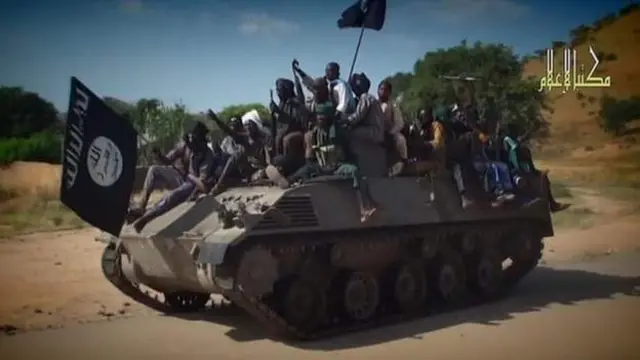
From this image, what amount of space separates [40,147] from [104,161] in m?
0.65

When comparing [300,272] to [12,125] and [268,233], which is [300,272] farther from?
[12,125]

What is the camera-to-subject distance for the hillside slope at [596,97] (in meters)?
9.85

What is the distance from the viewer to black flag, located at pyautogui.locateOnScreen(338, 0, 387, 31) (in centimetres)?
1037

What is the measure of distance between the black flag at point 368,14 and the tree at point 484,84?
2335 mm

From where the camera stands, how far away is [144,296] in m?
9.74

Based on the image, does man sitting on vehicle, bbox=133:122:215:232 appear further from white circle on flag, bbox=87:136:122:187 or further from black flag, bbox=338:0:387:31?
black flag, bbox=338:0:387:31

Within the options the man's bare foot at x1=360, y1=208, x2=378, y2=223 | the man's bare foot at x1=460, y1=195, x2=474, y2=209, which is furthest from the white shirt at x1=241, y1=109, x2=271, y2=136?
the man's bare foot at x1=460, y1=195, x2=474, y2=209

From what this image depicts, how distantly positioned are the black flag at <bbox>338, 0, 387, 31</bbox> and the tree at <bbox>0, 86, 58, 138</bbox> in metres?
4.02

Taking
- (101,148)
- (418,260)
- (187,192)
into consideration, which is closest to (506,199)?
(418,260)

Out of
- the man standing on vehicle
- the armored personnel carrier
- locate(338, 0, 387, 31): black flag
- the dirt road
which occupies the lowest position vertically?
the dirt road

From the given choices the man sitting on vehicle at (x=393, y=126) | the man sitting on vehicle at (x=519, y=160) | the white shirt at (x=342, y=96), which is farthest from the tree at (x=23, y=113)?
the man sitting on vehicle at (x=519, y=160)

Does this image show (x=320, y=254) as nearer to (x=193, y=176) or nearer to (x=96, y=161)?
(x=193, y=176)

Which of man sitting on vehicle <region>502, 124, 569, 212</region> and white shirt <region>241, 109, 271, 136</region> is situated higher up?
white shirt <region>241, 109, 271, 136</region>

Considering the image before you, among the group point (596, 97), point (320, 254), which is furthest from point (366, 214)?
point (596, 97)
